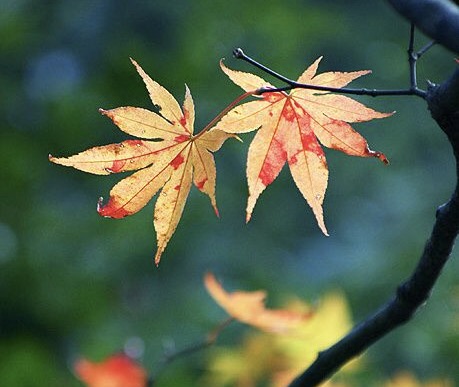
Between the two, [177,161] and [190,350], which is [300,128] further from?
[190,350]

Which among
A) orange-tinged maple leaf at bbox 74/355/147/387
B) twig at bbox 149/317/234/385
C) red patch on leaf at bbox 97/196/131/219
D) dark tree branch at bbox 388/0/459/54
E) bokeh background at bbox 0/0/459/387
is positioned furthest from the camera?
bokeh background at bbox 0/0/459/387

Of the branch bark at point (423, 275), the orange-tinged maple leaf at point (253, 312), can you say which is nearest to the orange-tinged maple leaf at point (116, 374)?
the orange-tinged maple leaf at point (253, 312)

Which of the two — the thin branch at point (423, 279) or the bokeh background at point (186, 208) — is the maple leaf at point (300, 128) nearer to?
the thin branch at point (423, 279)

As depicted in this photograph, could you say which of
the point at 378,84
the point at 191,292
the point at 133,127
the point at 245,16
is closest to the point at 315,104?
the point at 133,127

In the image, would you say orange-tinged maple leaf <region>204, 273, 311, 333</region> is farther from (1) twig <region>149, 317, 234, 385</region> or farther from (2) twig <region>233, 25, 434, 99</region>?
(2) twig <region>233, 25, 434, 99</region>

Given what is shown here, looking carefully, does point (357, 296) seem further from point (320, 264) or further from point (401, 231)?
point (320, 264)

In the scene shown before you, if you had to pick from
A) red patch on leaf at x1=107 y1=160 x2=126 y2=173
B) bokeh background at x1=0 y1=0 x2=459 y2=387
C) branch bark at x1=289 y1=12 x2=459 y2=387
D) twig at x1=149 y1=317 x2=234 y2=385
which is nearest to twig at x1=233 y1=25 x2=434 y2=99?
branch bark at x1=289 y1=12 x2=459 y2=387

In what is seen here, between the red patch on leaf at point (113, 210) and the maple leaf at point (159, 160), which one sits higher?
the maple leaf at point (159, 160)
